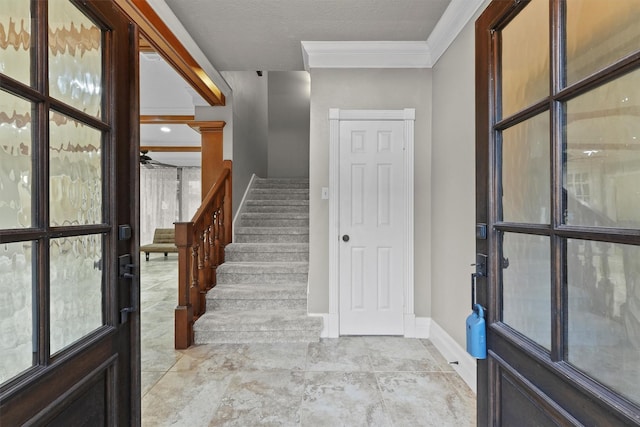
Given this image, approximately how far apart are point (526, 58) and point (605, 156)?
0.45 meters

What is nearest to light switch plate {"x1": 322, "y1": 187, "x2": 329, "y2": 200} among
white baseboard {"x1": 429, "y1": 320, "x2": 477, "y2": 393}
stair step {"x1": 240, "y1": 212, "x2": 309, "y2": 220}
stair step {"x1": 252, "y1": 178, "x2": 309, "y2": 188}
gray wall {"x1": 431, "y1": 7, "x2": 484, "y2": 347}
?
gray wall {"x1": 431, "y1": 7, "x2": 484, "y2": 347}

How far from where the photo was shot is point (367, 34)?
2.59 metres

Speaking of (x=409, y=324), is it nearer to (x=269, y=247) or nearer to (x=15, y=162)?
(x=269, y=247)

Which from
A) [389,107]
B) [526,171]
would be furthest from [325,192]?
[526,171]

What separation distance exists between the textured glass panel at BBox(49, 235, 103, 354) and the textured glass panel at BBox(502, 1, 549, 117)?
1.51 meters

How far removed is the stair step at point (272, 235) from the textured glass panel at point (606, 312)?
121 inches

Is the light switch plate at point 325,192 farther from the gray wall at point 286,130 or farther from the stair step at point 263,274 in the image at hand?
the gray wall at point 286,130

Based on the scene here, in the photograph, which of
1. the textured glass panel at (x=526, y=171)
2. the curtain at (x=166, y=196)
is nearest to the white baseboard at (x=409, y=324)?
the textured glass panel at (x=526, y=171)

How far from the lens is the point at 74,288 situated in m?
1.01

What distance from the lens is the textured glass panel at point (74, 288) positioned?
92 centimetres

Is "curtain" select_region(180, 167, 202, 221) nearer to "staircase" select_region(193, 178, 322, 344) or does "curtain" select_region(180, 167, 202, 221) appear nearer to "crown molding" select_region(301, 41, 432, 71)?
"staircase" select_region(193, 178, 322, 344)

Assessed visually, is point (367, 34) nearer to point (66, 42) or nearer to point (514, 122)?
point (514, 122)

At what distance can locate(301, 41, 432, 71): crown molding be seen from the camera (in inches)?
108

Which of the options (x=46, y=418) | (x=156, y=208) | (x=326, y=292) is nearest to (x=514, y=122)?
(x=46, y=418)
